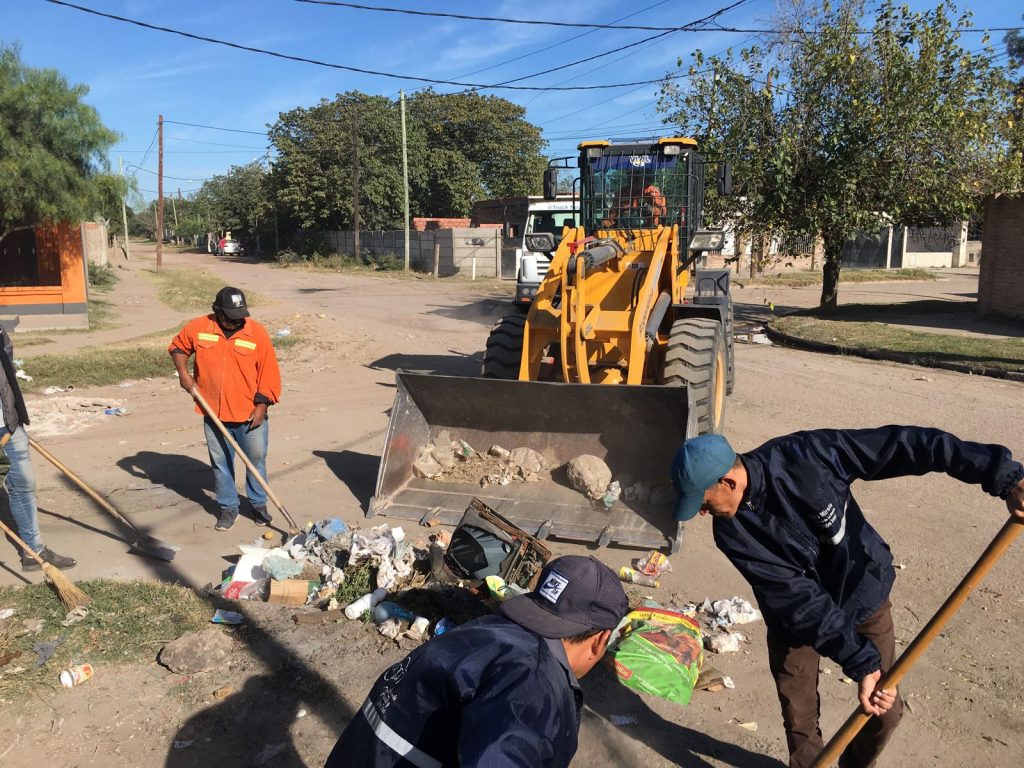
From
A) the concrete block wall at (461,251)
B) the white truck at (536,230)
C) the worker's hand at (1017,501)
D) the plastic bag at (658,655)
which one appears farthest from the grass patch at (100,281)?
the worker's hand at (1017,501)

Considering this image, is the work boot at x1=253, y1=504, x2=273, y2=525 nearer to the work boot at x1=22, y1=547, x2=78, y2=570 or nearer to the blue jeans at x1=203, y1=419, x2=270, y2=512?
the blue jeans at x1=203, y1=419, x2=270, y2=512

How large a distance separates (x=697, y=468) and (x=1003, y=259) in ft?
56.3

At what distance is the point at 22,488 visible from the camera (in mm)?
4934

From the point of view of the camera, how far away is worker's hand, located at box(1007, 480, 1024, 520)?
2.29 m

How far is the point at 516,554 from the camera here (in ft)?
15.3

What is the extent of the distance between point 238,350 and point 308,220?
42.5 m

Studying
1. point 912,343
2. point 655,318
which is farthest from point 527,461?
point 912,343

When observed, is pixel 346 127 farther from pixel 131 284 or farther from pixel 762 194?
pixel 762 194

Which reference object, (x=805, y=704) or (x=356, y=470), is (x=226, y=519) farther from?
(x=805, y=704)

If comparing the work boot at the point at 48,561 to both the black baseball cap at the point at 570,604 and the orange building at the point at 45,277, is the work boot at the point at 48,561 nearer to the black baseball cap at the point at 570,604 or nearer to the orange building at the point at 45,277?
the black baseball cap at the point at 570,604

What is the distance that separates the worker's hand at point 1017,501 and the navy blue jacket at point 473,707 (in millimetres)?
1446

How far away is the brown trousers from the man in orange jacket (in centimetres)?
394

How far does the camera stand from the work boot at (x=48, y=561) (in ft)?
16.5

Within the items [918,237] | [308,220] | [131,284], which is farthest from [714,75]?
[308,220]
